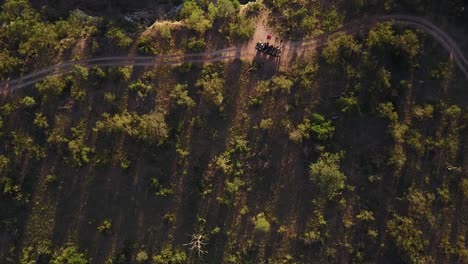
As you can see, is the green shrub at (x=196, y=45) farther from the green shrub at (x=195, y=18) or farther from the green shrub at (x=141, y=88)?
the green shrub at (x=141, y=88)

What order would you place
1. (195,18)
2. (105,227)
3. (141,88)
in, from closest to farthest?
(105,227) → (141,88) → (195,18)

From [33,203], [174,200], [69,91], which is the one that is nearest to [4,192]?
[33,203]

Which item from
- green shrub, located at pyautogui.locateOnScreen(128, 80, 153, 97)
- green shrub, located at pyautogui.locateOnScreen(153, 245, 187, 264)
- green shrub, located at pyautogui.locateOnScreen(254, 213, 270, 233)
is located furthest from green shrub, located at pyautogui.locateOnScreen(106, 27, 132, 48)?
green shrub, located at pyautogui.locateOnScreen(254, 213, 270, 233)

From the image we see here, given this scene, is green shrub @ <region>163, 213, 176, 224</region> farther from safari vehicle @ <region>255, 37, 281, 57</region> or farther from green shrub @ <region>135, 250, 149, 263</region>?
safari vehicle @ <region>255, 37, 281, 57</region>

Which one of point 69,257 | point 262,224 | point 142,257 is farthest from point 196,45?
point 69,257

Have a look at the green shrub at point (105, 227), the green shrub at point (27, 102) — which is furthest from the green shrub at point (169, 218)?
the green shrub at point (27, 102)

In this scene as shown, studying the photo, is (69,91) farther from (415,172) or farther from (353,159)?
(415,172)

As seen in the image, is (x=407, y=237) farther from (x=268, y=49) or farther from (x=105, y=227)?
(x=105, y=227)

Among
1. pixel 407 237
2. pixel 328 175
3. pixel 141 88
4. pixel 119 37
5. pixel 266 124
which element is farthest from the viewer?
pixel 119 37

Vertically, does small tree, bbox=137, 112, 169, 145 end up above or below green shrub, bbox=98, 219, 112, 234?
above
